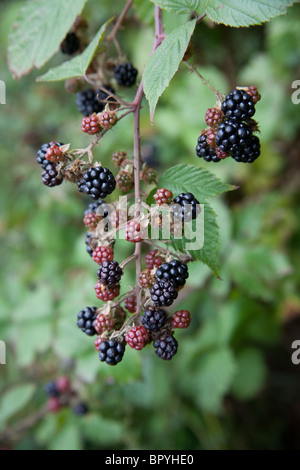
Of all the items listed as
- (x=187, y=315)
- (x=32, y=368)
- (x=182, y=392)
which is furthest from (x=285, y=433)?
(x=187, y=315)

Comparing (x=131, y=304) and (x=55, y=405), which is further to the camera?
(x=55, y=405)

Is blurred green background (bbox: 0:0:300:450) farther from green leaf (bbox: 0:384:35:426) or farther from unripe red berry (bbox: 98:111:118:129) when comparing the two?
unripe red berry (bbox: 98:111:118:129)

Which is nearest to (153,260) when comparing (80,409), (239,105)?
(239,105)

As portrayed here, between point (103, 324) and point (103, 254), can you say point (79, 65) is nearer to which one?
point (103, 254)

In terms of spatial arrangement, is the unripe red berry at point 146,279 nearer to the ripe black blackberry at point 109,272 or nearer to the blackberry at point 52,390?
the ripe black blackberry at point 109,272

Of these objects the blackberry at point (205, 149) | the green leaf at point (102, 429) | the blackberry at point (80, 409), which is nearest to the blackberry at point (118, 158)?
the blackberry at point (205, 149)

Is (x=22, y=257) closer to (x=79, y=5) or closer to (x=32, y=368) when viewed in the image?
(x=32, y=368)
